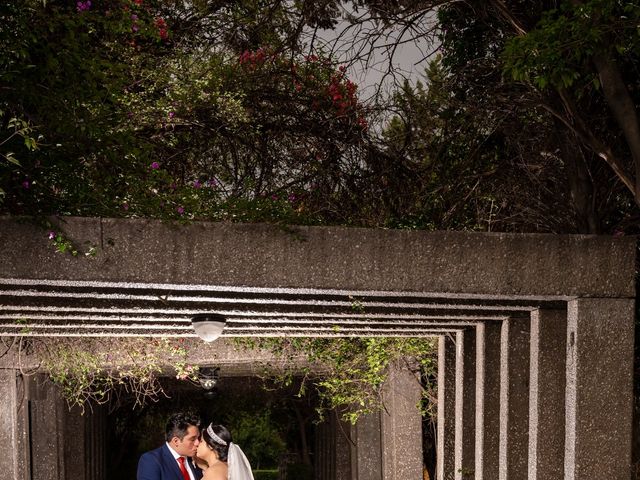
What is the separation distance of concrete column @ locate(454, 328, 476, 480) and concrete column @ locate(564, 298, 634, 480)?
181 centimetres

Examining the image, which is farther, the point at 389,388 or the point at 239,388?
the point at 239,388

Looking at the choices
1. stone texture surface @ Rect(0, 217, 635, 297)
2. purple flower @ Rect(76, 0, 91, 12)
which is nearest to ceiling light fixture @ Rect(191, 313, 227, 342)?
stone texture surface @ Rect(0, 217, 635, 297)

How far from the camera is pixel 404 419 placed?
10.6 meters

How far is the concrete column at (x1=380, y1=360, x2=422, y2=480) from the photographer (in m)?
10.5

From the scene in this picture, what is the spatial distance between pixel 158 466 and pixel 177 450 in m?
0.24

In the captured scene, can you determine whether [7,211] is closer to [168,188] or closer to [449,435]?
[168,188]

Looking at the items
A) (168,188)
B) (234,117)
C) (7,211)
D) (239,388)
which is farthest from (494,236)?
(239,388)

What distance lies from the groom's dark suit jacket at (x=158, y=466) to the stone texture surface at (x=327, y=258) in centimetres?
221

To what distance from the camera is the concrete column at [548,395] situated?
6.20 m

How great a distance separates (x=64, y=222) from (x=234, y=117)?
4.13 metres

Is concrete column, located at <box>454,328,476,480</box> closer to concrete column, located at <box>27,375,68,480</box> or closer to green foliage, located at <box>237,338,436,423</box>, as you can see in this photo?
green foliage, located at <box>237,338,436,423</box>

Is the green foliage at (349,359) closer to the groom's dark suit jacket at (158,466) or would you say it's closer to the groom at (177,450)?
the groom at (177,450)

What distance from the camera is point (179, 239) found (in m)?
5.60

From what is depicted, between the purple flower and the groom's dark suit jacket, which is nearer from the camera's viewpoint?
the groom's dark suit jacket
